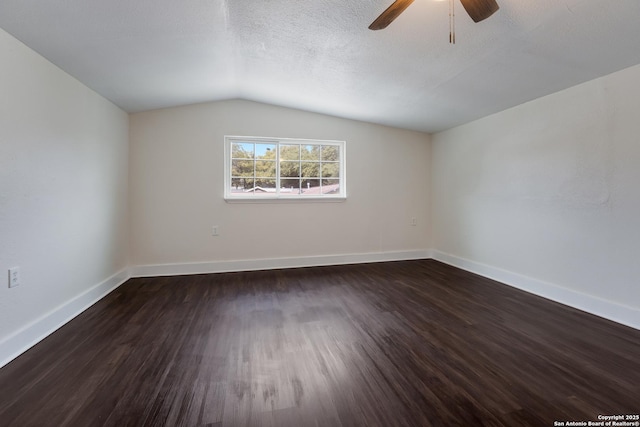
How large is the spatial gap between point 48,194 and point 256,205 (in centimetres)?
215

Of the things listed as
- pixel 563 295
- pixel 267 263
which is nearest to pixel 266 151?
pixel 267 263

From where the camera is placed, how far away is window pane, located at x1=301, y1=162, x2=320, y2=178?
13.7ft

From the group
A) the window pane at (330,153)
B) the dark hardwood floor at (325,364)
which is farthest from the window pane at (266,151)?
the dark hardwood floor at (325,364)

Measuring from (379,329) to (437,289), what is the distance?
1257 millimetres

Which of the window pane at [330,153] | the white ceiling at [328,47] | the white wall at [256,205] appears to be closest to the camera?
the white ceiling at [328,47]

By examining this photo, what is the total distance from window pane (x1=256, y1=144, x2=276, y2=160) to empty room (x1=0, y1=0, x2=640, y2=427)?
86mm

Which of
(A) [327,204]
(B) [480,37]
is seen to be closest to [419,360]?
(B) [480,37]

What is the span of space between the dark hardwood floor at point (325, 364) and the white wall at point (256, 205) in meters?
1.04

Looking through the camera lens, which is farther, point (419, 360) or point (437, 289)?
point (437, 289)

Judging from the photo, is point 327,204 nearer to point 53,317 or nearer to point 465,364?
point 465,364

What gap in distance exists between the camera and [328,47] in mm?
2309

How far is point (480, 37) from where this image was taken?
201cm

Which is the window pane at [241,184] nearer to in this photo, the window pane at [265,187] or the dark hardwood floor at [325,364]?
the window pane at [265,187]

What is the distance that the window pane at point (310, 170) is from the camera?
13.7ft
